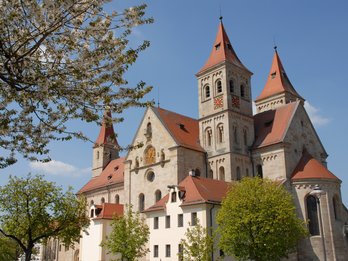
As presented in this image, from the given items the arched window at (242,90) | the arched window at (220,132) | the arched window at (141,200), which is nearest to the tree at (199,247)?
the arched window at (220,132)

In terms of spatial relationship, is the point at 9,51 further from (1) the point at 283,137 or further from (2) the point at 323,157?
(2) the point at 323,157

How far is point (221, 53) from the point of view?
55156 mm

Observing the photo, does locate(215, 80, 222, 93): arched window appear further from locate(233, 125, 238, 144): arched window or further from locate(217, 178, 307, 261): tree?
locate(217, 178, 307, 261): tree

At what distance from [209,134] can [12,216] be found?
2527cm

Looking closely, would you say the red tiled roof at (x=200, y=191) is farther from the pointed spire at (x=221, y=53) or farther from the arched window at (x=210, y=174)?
the pointed spire at (x=221, y=53)

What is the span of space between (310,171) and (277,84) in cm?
2741


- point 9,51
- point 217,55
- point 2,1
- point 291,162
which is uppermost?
point 217,55

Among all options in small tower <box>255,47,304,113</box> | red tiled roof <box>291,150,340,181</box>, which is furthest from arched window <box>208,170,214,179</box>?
small tower <box>255,47,304,113</box>

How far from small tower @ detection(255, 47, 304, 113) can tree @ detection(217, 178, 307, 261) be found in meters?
34.1

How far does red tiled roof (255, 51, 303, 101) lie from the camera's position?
69.3 m

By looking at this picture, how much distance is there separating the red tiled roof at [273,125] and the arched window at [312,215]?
23.7 ft

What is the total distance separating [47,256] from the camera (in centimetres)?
7312

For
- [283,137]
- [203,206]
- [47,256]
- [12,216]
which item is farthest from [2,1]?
[47,256]

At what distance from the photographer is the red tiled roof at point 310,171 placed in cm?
4525
